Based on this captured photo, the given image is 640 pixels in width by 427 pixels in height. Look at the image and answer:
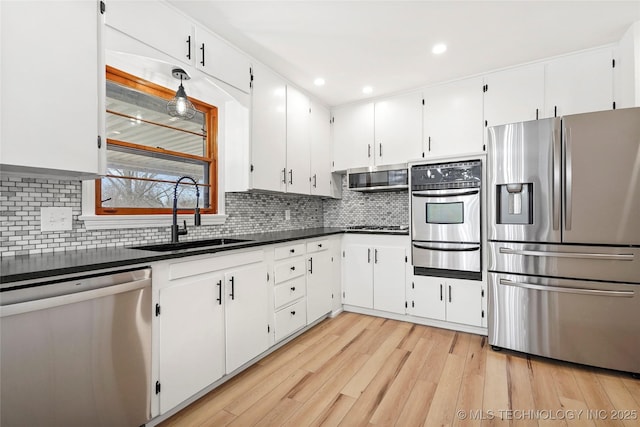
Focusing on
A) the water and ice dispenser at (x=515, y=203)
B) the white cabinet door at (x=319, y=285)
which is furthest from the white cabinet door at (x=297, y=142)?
the water and ice dispenser at (x=515, y=203)

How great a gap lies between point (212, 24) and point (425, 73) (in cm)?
201

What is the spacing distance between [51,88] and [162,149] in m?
0.95

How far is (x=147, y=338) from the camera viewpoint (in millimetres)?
1542

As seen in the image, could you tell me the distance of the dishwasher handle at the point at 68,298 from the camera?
1.11 metres

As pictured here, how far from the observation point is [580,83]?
262 cm

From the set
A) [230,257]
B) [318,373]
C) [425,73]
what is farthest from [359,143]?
[318,373]

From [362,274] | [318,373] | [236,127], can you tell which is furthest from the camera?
[362,274]

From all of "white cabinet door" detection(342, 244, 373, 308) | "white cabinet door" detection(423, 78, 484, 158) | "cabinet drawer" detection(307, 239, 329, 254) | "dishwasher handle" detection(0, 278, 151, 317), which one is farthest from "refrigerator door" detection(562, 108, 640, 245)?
"dishwasher handle" detection(0, 278, 151, 317)

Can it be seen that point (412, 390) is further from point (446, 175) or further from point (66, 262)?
point (66, 262)

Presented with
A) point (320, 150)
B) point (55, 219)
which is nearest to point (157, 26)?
point (55, 219)

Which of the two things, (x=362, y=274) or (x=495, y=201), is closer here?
(x=495, y=201)

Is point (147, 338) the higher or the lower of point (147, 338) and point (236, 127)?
the lower

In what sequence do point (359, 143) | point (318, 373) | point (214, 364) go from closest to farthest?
point (214, 364) → point (318, 373) → point (359, 143)

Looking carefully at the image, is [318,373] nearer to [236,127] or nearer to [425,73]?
[236,127]
